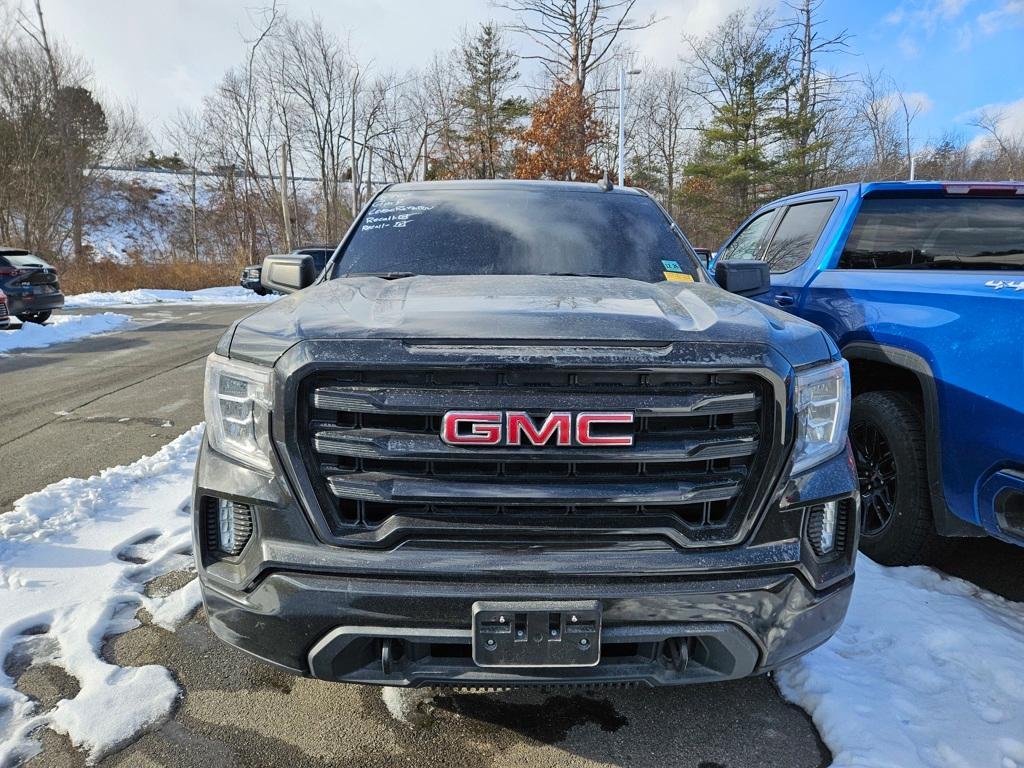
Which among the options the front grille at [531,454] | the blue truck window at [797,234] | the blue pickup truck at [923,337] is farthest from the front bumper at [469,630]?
the blue truck window at [797,234]

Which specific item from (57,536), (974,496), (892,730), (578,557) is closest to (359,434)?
(578,557)

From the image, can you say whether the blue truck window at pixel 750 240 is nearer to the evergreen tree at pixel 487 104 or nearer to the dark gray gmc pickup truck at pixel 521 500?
Result: the dark gray gmc pickup truck at pixel 521 500

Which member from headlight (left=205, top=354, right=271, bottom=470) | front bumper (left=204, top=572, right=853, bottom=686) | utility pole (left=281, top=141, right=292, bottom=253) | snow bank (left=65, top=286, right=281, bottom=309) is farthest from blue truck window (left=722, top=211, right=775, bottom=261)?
utility pole (left=281, top=141, right=292, bottom=253)

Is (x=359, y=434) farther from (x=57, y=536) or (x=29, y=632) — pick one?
(x=57, y=536)

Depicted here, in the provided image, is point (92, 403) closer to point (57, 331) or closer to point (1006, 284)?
point (57, 331)

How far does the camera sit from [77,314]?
16.6 metres

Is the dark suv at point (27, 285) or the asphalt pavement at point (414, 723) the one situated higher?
the dark suv at point (27, 285)

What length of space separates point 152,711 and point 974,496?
10.7ft

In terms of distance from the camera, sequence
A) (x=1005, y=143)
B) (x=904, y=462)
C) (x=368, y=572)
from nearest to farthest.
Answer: (x=368, y=572) → (x=904, y=462) → (x=1005, y=143)

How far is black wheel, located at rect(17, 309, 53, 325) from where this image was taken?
14.1m

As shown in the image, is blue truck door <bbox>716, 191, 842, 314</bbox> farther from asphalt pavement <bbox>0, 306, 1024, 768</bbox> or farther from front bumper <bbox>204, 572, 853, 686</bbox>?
front bumper <bbox>204, 572, 853, 686</bbox>

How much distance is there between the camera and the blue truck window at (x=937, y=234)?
358cm

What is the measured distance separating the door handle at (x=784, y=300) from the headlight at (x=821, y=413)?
2207mm

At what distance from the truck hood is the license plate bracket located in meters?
0.71
